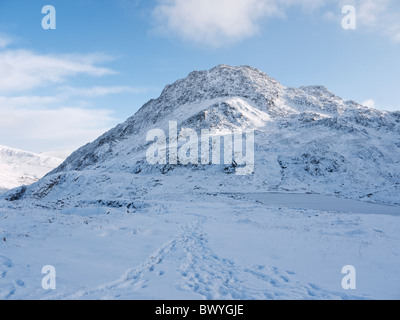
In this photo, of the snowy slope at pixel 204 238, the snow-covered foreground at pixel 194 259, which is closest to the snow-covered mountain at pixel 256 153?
the snowy slope at pixel 204 238

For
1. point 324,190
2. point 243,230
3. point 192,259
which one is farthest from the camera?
point 324,190

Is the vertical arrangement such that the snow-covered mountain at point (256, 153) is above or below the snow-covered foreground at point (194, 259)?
above

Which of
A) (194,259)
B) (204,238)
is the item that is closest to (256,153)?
(204,238)

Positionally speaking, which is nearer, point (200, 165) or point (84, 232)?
point (84, 232)

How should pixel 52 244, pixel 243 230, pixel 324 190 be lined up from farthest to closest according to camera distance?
1. pixel 324 190
2. pixel 243 230
3. pixel 52 244

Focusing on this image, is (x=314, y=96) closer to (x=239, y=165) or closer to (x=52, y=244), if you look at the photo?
(x=239, y=165)

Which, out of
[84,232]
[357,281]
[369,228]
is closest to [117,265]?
[84,232]

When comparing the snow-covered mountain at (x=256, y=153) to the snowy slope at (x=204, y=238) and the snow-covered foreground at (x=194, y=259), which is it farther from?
the snow-covered foreground at (x=194, y=259)
